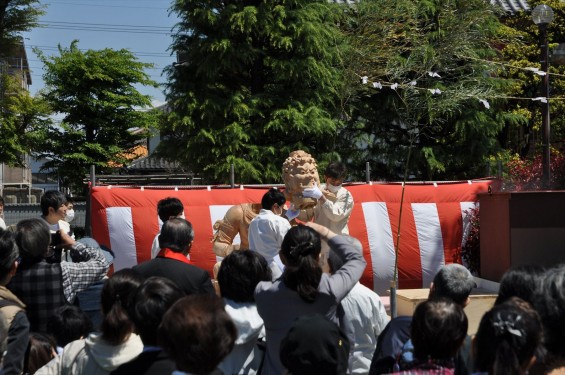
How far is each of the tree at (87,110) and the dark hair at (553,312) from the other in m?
17.6

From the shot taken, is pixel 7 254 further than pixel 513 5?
No

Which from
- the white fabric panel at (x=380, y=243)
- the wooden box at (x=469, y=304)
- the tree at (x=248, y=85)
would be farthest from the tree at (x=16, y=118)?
the wooden box at (x=469, y=304)

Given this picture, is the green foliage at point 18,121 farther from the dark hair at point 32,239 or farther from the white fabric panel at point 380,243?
the dark hair at point 32,239

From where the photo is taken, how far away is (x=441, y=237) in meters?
9.21

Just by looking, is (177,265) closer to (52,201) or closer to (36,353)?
(36,353)

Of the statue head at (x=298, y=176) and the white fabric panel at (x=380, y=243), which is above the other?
the statue head at (x=298, y=176)

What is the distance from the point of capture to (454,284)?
3430mm

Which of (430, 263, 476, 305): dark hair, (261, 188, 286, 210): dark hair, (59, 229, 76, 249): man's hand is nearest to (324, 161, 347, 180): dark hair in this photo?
(261, 188, 286, 210): dark hair

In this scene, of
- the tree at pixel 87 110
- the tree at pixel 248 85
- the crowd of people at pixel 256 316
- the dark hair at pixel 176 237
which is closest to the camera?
the crowd of people at pixel 256 316

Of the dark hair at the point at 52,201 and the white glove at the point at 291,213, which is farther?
the white glove at the point at 291,213

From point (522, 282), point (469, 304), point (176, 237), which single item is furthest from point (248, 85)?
point (522, 282)

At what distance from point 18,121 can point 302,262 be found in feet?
66.4

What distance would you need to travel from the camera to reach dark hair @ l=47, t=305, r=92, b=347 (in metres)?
3.86

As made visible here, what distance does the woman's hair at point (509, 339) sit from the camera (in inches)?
95.7
